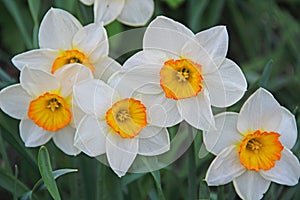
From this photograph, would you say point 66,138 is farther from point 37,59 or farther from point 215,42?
point 215,42

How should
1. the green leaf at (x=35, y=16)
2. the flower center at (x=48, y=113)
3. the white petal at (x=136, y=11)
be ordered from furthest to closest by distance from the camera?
1. the green leaf at (x=35, y=16)
2. the white petal at (x=136, y=11)
3. the flower center at (x=48, y=113)

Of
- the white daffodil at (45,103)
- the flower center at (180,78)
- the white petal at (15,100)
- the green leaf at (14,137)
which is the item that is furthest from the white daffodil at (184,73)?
the green leaf at (14,137)

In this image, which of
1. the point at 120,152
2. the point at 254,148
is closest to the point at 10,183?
the point at 120,152

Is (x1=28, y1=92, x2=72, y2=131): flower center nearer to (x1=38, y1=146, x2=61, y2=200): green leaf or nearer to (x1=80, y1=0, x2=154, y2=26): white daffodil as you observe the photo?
(x1=38, y1=146, x2=61, y2=200): green leaf

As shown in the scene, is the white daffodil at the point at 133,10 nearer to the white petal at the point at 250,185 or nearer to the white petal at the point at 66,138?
the white petal at the point at 66,138

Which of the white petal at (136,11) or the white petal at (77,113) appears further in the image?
the white petal at (136,11)

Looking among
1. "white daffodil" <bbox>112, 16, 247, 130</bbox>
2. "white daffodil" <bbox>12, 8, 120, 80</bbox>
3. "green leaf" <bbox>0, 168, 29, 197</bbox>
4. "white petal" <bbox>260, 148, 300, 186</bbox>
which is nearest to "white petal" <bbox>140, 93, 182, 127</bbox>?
"white daffodil" <bbox>112, 16, 247, 130</bbox>

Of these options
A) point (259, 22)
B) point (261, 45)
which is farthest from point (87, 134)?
point (261, 45)
